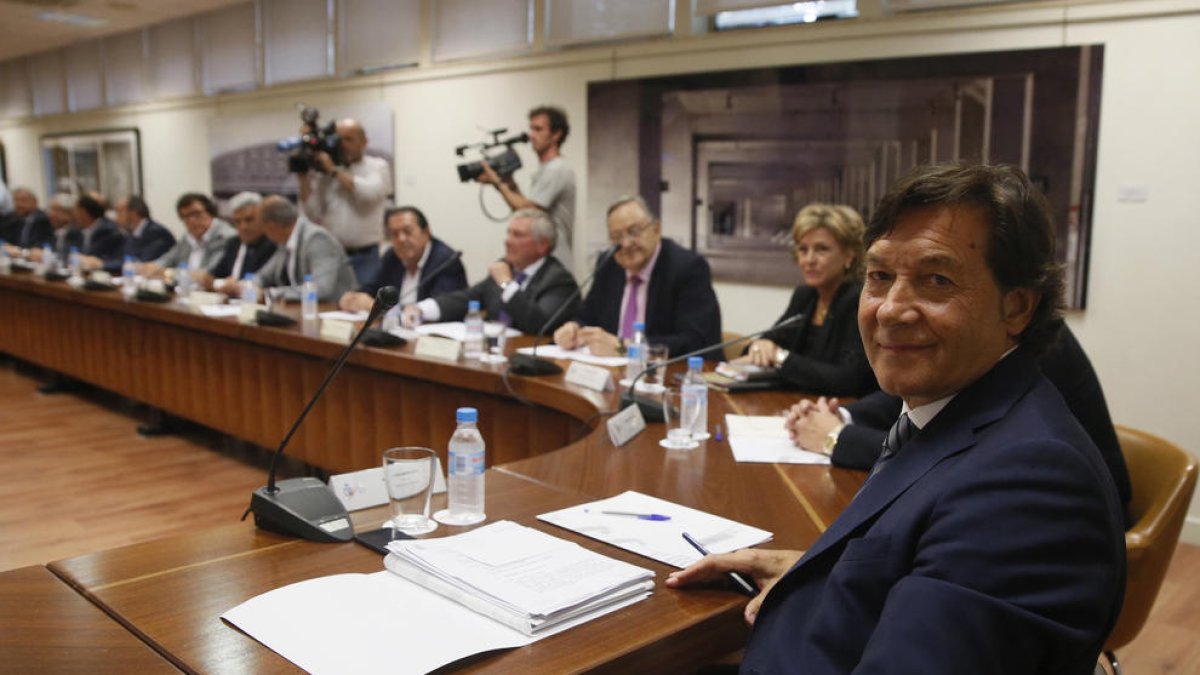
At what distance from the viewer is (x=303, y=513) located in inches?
57.5

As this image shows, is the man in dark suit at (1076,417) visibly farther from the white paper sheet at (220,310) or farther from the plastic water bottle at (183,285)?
the plastic water bottle at (183,285)

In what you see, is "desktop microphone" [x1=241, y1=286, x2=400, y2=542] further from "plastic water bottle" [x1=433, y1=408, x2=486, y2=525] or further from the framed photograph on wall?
the framed photograph on wall

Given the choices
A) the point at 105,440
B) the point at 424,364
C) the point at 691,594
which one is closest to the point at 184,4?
the point at 105,440

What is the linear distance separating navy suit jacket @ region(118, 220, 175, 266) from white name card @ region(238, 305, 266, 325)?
3236 millimetres

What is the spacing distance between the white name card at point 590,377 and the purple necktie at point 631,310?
875 millimetres

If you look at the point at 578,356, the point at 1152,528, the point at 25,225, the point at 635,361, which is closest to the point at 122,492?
the point at 578,356

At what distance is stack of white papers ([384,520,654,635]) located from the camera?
1158 millimetres

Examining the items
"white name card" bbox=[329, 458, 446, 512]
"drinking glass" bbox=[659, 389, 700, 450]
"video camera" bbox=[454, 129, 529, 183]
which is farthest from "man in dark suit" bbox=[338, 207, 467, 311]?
"white name card" bbox=[329, 458, 446, 512]

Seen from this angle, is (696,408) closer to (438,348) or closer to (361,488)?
(361,488)

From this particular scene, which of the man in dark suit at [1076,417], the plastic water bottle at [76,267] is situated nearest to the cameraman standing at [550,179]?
the plastic water bottle at [76,267]

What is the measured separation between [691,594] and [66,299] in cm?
531

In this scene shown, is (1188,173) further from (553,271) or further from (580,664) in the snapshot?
(580,664)

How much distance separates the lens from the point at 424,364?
311 centimetres

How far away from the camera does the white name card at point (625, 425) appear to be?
2037 millimetres
